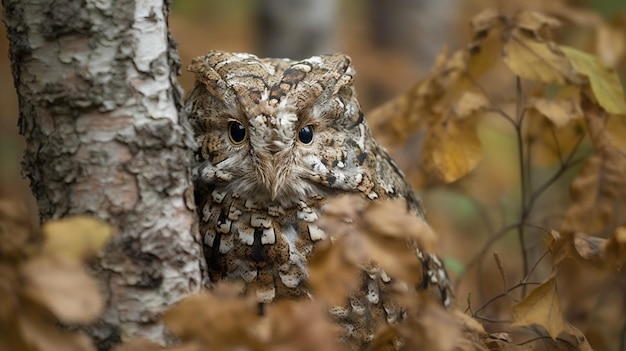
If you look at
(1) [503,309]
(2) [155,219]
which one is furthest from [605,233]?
(2) [155,219]

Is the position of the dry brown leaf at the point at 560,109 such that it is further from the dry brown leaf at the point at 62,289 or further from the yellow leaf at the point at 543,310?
the dry brown leaf at the point at 62,289

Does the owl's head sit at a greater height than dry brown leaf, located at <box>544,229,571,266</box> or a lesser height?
greater

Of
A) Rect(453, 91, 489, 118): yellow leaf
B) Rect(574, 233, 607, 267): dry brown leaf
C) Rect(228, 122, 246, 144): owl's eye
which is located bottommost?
Rect(574, 233, 607, 267): dry brown leaf

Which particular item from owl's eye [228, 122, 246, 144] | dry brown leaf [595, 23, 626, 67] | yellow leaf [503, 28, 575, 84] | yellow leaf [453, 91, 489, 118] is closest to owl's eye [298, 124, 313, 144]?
owl's eye [228, 122, 246, 144]

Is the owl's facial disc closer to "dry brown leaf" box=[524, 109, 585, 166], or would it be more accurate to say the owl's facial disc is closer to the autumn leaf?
the autumn leaf

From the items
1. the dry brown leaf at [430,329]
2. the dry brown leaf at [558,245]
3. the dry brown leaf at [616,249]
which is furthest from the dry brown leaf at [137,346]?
the dry brown leaf at [616,249]

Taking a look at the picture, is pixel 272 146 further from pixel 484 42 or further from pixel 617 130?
pixel 617 130
